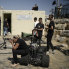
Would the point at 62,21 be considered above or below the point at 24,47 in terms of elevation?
above

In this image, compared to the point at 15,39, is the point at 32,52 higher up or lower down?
lower down

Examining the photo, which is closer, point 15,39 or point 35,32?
point 15,39

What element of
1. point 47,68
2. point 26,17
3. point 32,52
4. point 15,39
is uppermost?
point 26,17

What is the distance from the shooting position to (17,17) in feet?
50.9

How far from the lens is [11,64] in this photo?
588cm

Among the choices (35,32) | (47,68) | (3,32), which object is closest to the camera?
(47,68)

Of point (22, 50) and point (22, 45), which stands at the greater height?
point (22, 45)

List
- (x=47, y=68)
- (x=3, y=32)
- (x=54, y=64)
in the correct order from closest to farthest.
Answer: (x=47, y=68), (x=54, y=64), (x=3, y=32)

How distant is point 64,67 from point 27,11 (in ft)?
34.0

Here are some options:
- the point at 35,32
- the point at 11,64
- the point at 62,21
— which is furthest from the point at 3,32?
the point at 11,64

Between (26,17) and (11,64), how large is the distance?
9.96 metres

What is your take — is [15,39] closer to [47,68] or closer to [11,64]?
[11,64]

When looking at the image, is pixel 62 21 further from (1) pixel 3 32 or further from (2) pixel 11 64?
(2) pixel 11 64

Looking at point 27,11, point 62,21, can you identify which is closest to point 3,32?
point 27,11
